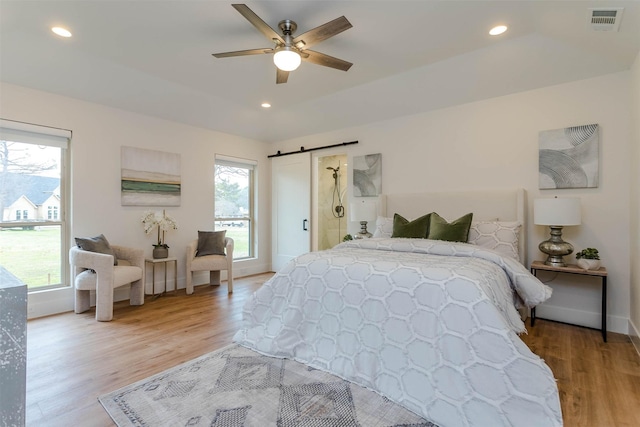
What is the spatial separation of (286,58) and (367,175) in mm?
2507

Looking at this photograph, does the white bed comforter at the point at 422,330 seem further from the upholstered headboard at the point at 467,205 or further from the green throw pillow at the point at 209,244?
the green throw pillow at the point at 209,244

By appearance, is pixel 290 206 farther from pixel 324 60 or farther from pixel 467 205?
pixel 324 60

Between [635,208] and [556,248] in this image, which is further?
[556,248]

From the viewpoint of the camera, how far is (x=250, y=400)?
1.80 meters

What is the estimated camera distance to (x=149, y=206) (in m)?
4.24

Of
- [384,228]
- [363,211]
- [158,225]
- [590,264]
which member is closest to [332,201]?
[363,211]

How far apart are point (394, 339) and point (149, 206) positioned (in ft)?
12.5

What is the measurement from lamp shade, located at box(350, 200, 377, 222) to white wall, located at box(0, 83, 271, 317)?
Answer: 231cm

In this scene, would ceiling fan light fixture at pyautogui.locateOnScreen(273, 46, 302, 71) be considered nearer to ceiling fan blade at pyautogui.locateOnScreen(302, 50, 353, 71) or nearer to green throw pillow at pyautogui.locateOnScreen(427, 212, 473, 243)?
ceiling fan blade at pyautogui.locateOnScreen(302, 50, 353, 71)

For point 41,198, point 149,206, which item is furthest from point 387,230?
point 41,198

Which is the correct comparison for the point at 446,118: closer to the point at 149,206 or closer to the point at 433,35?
the point at 433,35

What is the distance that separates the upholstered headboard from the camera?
332cm

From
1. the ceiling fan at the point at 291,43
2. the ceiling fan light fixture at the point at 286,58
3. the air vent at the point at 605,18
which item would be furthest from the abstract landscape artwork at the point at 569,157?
the ceiling fan light fixture at the point at 286,58

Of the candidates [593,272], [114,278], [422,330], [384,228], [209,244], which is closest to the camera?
[422,330]
